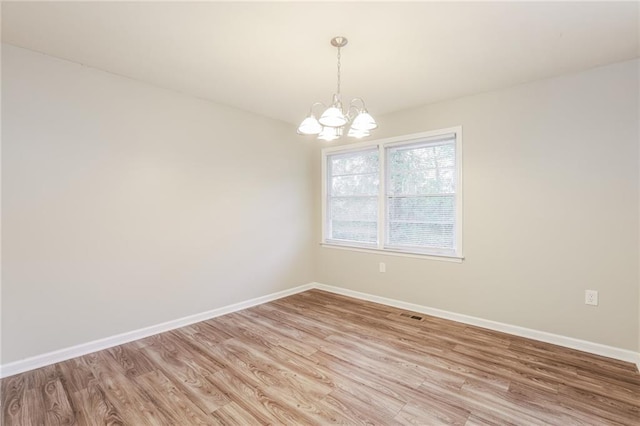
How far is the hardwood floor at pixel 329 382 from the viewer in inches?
73.6

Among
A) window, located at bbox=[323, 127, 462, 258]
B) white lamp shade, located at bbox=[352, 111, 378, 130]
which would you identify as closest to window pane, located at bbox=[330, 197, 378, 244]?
window, located at bbox=[323, 127, 462, 258]

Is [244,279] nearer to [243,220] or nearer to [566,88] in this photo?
[243,220]

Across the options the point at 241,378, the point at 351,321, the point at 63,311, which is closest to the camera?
the point at 241,378

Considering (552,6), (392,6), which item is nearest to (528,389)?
(552,6)

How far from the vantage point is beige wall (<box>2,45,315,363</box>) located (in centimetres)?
238

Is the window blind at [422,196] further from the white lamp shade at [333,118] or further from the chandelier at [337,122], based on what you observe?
the white lamp shade at [333,118]

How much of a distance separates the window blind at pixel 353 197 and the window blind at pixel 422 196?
249mm

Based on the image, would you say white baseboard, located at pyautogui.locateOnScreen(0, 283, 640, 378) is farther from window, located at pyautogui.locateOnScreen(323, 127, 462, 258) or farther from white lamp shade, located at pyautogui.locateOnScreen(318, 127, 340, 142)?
white lamp shade, located at pyautogui.locateOnScreen(318, 127, 340, 142)

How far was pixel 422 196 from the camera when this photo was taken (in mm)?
3699

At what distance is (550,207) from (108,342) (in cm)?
437

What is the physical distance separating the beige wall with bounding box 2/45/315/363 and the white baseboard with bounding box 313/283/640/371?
5.65 feet

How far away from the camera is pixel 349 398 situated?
2.04 m

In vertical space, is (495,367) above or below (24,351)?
below

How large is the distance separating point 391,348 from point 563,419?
4.09 feet
